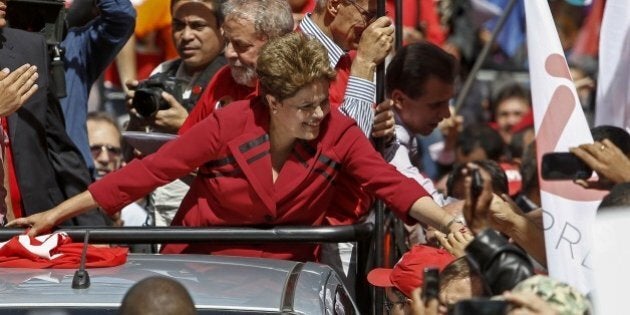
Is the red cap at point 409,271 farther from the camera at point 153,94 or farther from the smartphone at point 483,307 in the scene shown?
the camera at point 153,94

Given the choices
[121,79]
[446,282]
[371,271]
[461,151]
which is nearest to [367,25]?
[371,271]

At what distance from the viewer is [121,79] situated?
1209 cm

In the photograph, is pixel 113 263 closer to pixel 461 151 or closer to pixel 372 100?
pixel 372 100

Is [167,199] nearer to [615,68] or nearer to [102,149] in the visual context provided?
[102,149]

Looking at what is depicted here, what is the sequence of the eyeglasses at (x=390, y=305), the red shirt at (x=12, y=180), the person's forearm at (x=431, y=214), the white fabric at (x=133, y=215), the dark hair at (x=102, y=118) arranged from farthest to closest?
1. the dark hair at (x=102, y=118)
2. the white fabric at (x=133, y=215)
3. the red shirt at (x=12, y=180)
4. the person's forearm at (x=431, y=214)
5. the eyeglasses at (x=390, y=305)

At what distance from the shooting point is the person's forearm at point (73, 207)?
5727mm

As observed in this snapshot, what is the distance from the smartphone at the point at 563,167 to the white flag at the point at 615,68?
138 centimetres

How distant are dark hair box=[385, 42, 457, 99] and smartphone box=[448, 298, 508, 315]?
3566mm

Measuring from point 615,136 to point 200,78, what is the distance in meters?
2.38

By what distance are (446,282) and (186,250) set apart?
1.36 m

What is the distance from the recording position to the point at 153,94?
7.22 m

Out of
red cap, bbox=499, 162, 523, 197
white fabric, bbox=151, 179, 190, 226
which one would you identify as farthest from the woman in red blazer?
red cap, bbox=499, 162, 523, 197

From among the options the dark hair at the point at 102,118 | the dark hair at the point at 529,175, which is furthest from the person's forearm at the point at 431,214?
the dark hair at the point at 102,118

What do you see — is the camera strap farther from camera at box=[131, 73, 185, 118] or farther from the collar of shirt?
the collar of shirt
